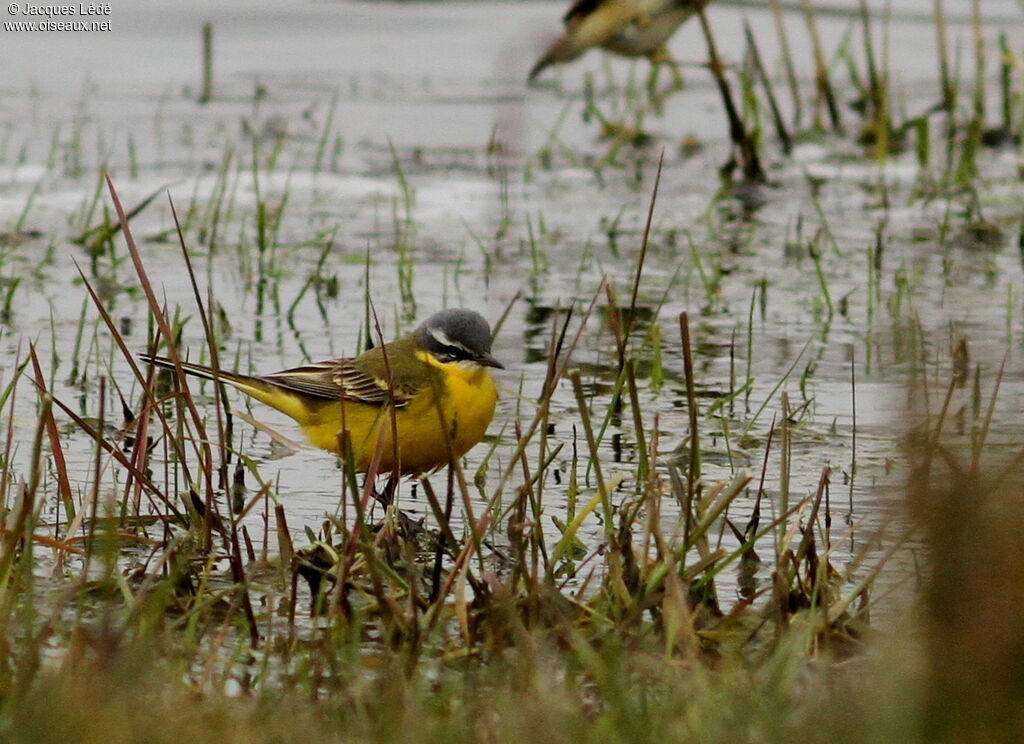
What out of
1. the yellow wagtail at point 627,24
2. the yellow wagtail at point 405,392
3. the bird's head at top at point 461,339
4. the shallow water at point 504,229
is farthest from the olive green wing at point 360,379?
the yellow wagtail at point 627,24

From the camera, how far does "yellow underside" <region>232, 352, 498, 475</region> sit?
6.23 metres

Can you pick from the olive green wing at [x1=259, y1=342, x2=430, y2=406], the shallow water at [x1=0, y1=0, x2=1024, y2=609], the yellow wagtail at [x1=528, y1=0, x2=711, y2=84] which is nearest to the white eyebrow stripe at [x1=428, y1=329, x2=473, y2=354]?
the olive green wing at [x1=259, y1=342, x2=430, y2=406]

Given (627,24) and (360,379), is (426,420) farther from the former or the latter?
(627,24)

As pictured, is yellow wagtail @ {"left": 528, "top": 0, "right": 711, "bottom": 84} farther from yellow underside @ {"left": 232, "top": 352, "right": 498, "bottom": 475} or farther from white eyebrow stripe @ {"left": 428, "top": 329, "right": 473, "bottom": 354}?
yellow underside @ {"left": 232, "top": 352, "right": 498, "bottom": 475}

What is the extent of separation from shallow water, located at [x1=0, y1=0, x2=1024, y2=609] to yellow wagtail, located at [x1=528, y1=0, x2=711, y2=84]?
2.55ft

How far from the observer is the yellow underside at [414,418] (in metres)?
6.23

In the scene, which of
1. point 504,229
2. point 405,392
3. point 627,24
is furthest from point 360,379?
point 627,24

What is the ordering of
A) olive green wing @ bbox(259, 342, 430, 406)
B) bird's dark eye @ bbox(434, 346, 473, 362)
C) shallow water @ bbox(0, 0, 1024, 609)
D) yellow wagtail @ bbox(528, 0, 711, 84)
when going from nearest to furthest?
olive green wing @ bbox(259, 342, 430, 406) → bird's dark eye @ bbox(434, 346, 473, 362) → shallow water @ bbox(0, 0, 1024, 609) → yellow wagtail @ bbox(528, 0, 711, 84)

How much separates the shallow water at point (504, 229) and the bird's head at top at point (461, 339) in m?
0.38

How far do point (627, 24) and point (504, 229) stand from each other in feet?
7.72

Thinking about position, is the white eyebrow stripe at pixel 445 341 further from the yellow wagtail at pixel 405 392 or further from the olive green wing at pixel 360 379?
the olive green wing at pixel 360 379

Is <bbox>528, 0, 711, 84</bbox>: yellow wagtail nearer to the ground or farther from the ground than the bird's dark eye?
farther from the ground

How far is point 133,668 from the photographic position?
11.9 ft

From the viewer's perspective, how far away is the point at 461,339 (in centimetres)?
657
